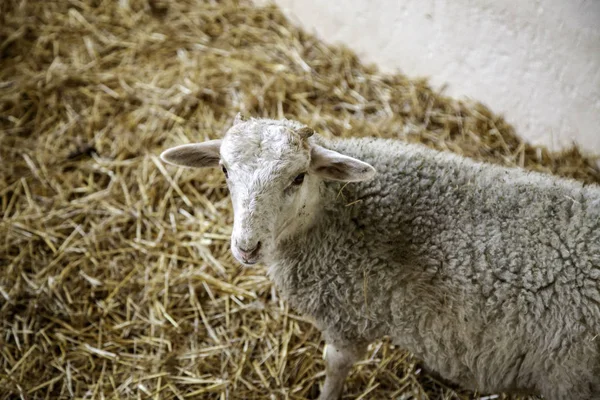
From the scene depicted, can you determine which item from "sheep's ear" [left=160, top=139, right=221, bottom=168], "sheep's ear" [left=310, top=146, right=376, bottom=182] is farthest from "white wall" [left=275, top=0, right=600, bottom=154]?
"sheep's ear" [left=160, top=139, right=221, bottom=168]

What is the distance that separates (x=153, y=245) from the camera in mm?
3531

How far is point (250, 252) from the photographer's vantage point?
217 cm

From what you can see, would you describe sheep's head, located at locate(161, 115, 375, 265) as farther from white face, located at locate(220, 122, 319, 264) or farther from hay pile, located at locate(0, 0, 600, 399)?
hay pile, located at locate(0, 0, 600, 399)

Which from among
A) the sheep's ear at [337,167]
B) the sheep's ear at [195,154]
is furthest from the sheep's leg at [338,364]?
the sheep's ear at [195,154]

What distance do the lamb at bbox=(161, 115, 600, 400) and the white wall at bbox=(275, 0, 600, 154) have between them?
1.21 meters

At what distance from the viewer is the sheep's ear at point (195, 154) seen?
97.3 inches

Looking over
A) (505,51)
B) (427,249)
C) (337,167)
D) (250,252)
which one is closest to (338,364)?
(427,249)

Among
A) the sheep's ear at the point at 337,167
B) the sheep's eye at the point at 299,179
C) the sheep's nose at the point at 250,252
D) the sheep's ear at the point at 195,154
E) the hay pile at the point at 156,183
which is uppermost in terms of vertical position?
the sheep's ear at the point at 337,167

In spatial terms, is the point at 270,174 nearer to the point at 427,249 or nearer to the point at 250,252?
the point at 250,252

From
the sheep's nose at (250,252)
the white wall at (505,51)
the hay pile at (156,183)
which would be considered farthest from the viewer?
the white wall at (505,51)

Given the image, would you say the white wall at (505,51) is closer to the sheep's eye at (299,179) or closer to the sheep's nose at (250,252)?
the sheep's eye at (299,179)

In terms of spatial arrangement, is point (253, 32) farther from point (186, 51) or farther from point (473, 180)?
point (473, 180)

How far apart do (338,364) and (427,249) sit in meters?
0.79

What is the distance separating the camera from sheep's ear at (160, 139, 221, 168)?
2471 millimetres
